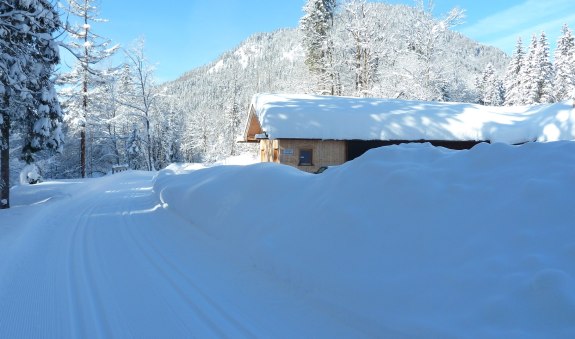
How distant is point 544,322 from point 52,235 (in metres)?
8.80

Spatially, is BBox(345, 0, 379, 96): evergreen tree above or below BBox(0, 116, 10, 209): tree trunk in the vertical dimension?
above

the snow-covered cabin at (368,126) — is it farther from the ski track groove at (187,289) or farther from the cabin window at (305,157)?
the ski track groove at (187,289)

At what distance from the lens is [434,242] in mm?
3908

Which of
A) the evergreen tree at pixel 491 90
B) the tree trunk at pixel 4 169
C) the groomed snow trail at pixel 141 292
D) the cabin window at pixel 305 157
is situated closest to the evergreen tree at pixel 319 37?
the cabin window at pixel 305 157

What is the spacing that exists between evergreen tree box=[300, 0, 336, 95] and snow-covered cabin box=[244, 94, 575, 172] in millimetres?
13114

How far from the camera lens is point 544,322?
269cm

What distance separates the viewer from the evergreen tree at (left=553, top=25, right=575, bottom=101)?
159 feet

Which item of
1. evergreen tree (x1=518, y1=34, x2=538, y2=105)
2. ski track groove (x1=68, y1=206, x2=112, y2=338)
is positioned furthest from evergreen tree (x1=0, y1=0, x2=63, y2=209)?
evergreen tree (x1=518, y1=34, x2=538, y2=105)

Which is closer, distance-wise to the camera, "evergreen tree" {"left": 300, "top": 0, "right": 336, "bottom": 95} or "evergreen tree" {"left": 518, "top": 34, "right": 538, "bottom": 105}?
"evergreen tree" {"left": 300, "top": 0, "right": 336, "bottom": 95}

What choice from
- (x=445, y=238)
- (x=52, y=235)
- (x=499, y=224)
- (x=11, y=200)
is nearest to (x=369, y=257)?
(x=445, y=238)

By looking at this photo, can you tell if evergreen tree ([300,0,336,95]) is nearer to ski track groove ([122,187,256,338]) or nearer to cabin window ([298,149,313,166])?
cabin window ([298,149,313,166])

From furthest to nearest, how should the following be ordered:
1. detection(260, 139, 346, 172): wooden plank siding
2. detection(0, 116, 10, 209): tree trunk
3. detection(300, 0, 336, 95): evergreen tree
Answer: detection(300, 0, 336, 95): evergreen tree, detection(260, 139, 346, 172): wooden plank siding, detection(0, 116, 10, 209): tree trunk

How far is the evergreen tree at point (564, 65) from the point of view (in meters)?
48.3

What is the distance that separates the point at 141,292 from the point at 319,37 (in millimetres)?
33803
